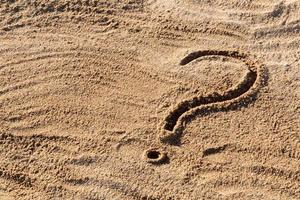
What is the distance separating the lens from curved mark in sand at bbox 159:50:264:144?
4.36 meters

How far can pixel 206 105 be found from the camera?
4.48 meters

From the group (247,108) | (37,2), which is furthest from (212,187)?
(37,2)

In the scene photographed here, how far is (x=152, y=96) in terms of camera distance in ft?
15.1

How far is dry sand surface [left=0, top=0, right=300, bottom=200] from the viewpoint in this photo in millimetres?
4160

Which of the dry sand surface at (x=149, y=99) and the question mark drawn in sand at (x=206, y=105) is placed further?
the question mark drawn in sand at (x=206, y=105)

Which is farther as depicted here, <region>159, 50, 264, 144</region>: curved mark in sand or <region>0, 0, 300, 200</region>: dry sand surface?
<region>159, 50, 264, 144</region>: curved mark in sand

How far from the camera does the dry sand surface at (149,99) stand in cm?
416

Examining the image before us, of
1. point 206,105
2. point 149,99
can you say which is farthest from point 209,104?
point 149,99

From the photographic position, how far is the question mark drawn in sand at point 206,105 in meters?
4.34

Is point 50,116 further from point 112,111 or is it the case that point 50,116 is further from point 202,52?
point 202,52

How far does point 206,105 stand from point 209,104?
1.2 inches

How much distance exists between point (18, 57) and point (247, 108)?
2301mm

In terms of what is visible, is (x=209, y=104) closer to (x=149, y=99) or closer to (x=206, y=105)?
(x=206, y=105)

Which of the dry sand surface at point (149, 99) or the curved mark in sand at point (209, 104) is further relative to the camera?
the curved mark in sand at point (209, 104)
